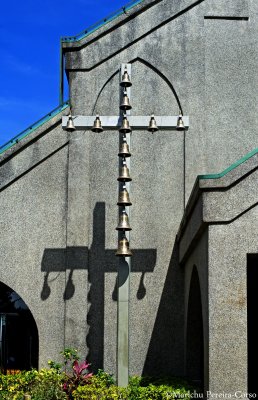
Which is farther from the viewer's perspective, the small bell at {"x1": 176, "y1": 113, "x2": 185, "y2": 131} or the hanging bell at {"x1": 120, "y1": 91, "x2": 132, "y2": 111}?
the small bell at {"x1": 176, "y1": 113, "x2": 185, "y2": 131}

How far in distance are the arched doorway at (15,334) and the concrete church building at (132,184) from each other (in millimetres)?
32

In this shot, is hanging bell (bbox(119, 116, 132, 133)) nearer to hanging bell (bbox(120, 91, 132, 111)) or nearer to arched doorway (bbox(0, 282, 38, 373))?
hanging bell (bbox(120, 91, 132, 111))

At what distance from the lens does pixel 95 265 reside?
16.4m

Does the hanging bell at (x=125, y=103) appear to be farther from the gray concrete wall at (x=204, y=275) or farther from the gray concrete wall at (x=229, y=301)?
the gray concrete wall at (x=229, y=301)

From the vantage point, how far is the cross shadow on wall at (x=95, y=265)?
1619 cm

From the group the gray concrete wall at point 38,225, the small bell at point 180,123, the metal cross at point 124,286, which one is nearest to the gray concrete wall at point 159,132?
the gray concrete wall at point 38,225

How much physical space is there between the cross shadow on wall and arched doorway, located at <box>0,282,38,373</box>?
818 mm

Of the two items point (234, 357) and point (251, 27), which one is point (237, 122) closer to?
point (251, 27)

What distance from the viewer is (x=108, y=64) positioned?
56.1 ft

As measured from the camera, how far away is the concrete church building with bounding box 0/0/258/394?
16.1 meters

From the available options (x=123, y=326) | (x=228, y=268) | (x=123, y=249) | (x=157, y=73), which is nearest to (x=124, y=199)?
(x=123, y=249)

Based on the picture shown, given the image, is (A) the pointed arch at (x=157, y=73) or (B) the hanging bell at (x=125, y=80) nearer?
(B) the hanging bell at (x=125, y=80)

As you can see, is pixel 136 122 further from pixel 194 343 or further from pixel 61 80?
pixel 194 343

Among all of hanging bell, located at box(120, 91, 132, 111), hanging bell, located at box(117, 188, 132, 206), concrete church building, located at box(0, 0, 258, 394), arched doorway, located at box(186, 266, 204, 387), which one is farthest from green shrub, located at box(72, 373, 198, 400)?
hanging bell, located at box(120, 91, 132, 111)
